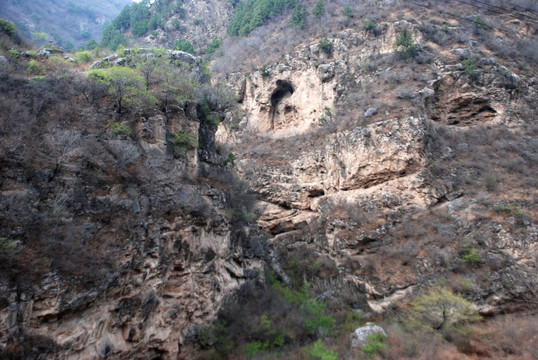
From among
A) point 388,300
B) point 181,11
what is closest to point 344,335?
point 388,300

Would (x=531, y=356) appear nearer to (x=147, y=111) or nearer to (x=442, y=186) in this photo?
(x=442, y=186)

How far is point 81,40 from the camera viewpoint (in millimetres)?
51094

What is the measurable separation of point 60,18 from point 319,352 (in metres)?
65.1

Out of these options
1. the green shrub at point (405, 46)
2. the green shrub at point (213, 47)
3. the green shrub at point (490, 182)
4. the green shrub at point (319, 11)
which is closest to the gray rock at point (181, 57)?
→ the green shrub at point (405, 46)

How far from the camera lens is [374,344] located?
1261cm

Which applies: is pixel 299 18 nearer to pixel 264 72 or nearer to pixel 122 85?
pixel 264 72

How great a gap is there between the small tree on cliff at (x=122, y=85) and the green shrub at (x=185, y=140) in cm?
199

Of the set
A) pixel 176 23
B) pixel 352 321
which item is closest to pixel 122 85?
pixel 352 321

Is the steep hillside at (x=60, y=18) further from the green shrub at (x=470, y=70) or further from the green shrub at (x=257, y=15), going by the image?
the green shrub at (x=470, y=70)

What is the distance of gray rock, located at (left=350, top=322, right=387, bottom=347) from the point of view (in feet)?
43.2

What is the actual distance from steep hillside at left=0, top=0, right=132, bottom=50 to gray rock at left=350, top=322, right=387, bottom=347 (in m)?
42.8

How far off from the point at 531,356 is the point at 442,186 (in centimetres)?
1064

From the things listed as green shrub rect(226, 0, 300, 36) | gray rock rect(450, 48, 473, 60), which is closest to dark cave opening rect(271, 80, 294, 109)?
green shrub rect(226, 0, 300, 36)

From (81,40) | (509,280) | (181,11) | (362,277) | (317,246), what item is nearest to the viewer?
(509,280)
